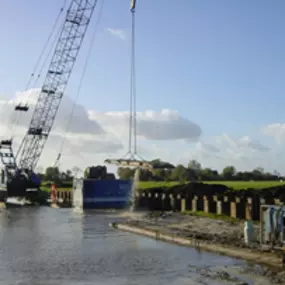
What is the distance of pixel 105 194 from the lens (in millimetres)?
45625

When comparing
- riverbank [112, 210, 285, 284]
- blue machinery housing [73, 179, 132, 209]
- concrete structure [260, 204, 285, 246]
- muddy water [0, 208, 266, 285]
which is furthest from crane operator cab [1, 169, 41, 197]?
concrete structure [260, 204, 285, 246]

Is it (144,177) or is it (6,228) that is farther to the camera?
(144,177)

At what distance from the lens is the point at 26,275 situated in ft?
46.0

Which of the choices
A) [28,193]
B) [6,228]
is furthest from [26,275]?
[28,193]

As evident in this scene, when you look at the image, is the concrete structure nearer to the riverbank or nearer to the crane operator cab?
the riverbank

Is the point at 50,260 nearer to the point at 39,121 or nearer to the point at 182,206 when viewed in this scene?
the point at 182,206

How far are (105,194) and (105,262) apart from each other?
29857mm

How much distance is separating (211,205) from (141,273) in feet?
70.3

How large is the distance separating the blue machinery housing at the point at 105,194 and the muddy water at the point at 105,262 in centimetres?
2198

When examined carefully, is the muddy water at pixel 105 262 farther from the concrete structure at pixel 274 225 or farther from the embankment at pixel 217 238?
the concrete structure at pixel 274 225

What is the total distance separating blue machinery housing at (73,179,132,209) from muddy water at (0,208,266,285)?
2198 cm

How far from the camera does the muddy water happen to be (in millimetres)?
13195

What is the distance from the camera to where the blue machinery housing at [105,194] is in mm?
45281

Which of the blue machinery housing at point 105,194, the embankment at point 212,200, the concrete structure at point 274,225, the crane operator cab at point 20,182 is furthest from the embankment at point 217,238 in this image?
the crane operator cab at point 20,182
